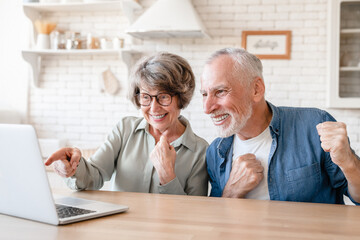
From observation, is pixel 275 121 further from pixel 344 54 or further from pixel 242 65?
pixel 344 54

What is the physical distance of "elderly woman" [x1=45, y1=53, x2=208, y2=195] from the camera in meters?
1.96

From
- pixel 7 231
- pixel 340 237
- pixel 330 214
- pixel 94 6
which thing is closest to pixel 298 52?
pixel 94 6

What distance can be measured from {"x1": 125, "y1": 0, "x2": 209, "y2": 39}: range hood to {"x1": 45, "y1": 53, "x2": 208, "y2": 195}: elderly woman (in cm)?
153

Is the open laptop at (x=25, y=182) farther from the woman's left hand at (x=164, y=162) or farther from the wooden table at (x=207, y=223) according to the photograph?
the woman's left hand at (x=164, y=162)

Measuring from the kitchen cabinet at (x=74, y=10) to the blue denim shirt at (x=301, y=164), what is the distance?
2.29 meters

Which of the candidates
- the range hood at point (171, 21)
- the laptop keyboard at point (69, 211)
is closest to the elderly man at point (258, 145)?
the laptop keyboard at point (69, 211)

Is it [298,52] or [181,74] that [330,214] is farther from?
[298,52]

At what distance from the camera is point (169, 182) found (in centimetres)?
176

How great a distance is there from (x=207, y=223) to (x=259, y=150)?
0.79m

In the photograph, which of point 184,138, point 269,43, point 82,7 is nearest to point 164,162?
point 184,138

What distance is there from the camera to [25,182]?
1114mm

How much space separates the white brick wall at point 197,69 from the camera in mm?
3746

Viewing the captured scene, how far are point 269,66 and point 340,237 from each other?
289 cm

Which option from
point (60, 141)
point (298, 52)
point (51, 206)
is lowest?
point (60, 141)
